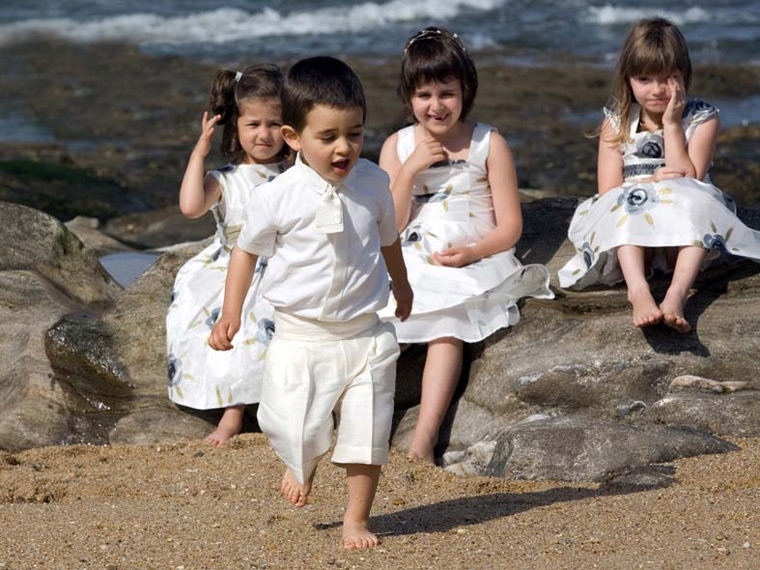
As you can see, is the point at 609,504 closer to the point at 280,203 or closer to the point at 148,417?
the point at 280,203

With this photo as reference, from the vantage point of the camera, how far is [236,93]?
5.59 metres

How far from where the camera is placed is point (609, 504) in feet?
13.6

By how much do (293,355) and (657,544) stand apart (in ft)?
3.70

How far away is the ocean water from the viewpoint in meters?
19.5

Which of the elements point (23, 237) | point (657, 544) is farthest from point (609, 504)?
point (23, 237)

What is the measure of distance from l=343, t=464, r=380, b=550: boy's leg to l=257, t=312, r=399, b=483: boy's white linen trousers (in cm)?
6

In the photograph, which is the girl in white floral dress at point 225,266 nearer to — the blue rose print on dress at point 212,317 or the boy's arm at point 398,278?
the blue rose print on dress at point 212,317

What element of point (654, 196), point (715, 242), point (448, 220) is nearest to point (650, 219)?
point (654, 196)

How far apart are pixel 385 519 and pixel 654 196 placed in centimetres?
185

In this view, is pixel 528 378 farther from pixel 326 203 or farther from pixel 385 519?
pixel 326 203

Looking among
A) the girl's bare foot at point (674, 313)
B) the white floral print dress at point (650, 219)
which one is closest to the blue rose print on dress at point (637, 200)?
the white floral print dress at point (650, 219)

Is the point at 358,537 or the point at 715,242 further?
the point at 715,242

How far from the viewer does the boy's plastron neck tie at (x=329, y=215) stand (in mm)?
3857

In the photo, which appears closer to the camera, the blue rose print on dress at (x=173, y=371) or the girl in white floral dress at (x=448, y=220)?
the girl in white floral dress at (x=448, y=220)
